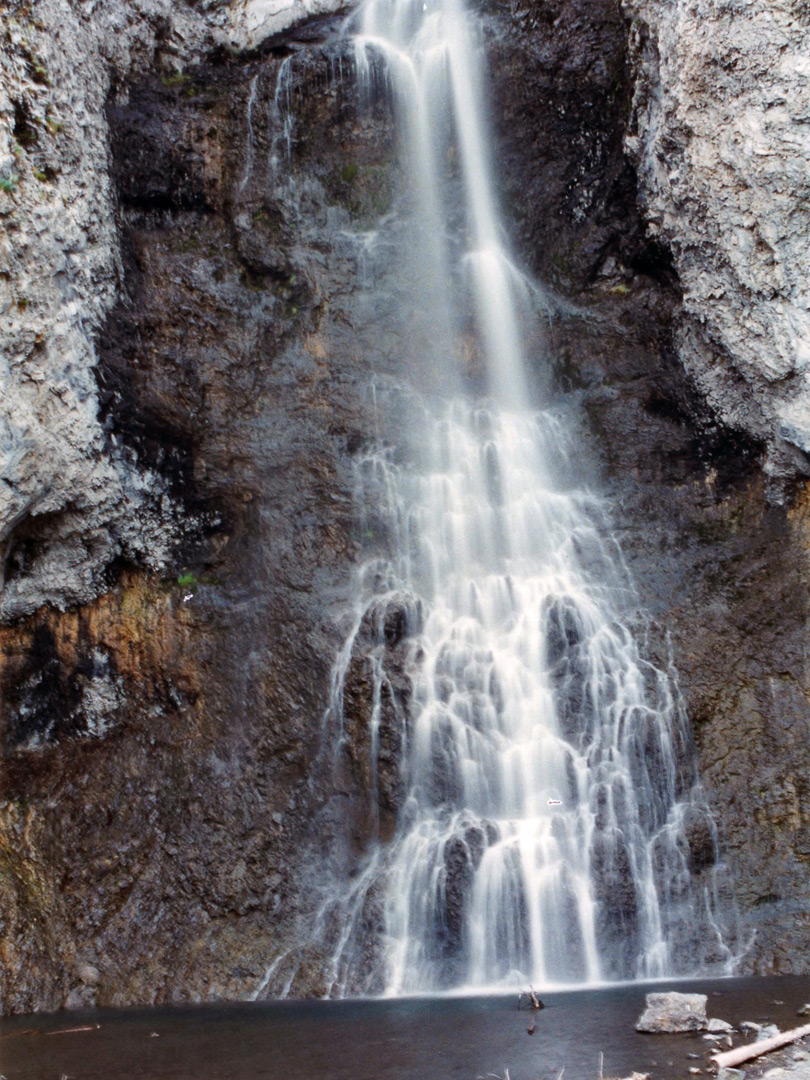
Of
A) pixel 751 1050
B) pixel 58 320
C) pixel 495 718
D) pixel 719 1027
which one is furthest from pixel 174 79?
pixel 751 1050

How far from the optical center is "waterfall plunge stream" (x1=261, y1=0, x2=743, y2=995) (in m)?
10.4

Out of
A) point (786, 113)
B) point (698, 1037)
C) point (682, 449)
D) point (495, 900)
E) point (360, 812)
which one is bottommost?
point (698, 1037)

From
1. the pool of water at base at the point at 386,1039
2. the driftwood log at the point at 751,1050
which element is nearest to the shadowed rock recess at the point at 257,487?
the pool of water at base at the point at 386,1039

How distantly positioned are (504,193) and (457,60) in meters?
2.41

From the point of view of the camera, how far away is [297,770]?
12078 mm

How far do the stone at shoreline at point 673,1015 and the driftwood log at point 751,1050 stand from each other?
68 cm

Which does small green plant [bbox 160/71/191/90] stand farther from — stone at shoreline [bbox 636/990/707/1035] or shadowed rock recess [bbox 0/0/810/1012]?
stone at shoreline [bbox 636/990/707/1035]

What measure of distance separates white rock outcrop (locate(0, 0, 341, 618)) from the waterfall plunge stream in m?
3.51

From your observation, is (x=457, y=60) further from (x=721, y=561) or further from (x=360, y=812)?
(x=360, y=812)

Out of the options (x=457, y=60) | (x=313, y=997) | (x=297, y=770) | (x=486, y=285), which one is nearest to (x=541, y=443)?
(x=486, y=285)

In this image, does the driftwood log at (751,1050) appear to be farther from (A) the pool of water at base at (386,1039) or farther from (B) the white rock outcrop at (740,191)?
(B) the white rock outcrop at (740,191)

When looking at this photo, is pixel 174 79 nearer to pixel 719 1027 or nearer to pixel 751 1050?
pixel 719 1027

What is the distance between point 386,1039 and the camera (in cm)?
804

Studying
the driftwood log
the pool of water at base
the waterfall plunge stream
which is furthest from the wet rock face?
the driftwood log
